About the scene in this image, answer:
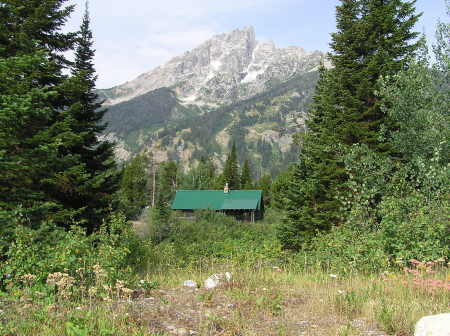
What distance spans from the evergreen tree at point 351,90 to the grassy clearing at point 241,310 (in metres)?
10.6

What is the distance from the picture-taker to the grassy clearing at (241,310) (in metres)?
4.07

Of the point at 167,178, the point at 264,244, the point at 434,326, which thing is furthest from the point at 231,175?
the point at 434,326

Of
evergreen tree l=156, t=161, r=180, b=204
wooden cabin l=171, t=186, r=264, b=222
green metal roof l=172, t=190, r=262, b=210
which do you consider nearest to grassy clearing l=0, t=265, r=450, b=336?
wooden cabin l=171, t=186, r=264, b=222

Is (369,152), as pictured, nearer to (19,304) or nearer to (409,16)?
(409,16)

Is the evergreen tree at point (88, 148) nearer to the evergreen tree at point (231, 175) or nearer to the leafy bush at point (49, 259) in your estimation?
the leafy bush at point (49, 259)

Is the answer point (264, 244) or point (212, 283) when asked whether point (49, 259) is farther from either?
point (264, 244)

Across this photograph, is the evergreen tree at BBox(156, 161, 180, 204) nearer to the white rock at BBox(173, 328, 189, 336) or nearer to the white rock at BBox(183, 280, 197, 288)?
the white rock at BBox(183, 280, 197, 288)

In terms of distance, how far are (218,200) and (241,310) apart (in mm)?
53086

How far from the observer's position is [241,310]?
4910mm

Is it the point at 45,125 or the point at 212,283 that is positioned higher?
the point at 45,125

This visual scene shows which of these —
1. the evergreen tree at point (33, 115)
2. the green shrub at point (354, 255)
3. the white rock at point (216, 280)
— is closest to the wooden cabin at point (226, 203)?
the evergreen tree at point (33, 115)

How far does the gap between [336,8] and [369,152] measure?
9.58m

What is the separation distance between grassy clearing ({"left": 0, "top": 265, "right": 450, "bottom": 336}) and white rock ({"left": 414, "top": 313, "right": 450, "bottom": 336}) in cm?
67

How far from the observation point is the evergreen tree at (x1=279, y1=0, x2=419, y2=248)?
16859 millimetres
